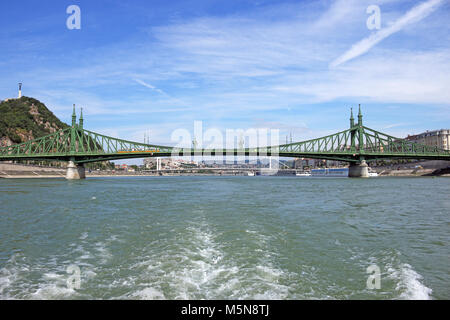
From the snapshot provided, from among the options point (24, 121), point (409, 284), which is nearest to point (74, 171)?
point (24, 121)

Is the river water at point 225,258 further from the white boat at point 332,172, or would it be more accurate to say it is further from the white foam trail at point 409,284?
the white boat at point 332,172

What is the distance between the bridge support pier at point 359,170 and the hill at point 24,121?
3997 inches

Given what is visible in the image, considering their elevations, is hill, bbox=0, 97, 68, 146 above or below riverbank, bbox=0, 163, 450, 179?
above

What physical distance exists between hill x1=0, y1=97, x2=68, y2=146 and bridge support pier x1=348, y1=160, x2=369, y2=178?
10152 cm

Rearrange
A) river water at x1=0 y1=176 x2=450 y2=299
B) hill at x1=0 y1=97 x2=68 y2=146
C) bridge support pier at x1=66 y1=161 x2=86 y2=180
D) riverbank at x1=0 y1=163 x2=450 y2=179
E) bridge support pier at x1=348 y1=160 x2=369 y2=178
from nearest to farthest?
river water at x1=0 y1=176 x2=450 y2=299, bridge support pier at x1=66 y1=161 x2=86 y2=180, riverbank at x1=0 y1=163 x2=450 y2=179, bridge support pier at x1=348 y1=160 x2=369 y2=178, hill at x1=0 y1=97 x2=68 y2=146

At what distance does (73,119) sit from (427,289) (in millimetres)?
90472

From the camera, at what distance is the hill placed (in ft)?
310

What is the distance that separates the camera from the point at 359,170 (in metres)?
78.5

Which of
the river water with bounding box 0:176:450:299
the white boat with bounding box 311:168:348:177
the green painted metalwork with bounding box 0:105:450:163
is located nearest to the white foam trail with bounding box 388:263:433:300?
the river water with bounding box 0:176:450:299

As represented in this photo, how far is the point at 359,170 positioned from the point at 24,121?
366ft

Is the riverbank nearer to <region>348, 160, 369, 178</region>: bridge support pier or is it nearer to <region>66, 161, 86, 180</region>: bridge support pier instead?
<region>66, 161, 86, 180</region>: bridge support pier

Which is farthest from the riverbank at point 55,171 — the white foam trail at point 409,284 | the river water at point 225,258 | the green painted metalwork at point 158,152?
the white foam trail at point 409,284
